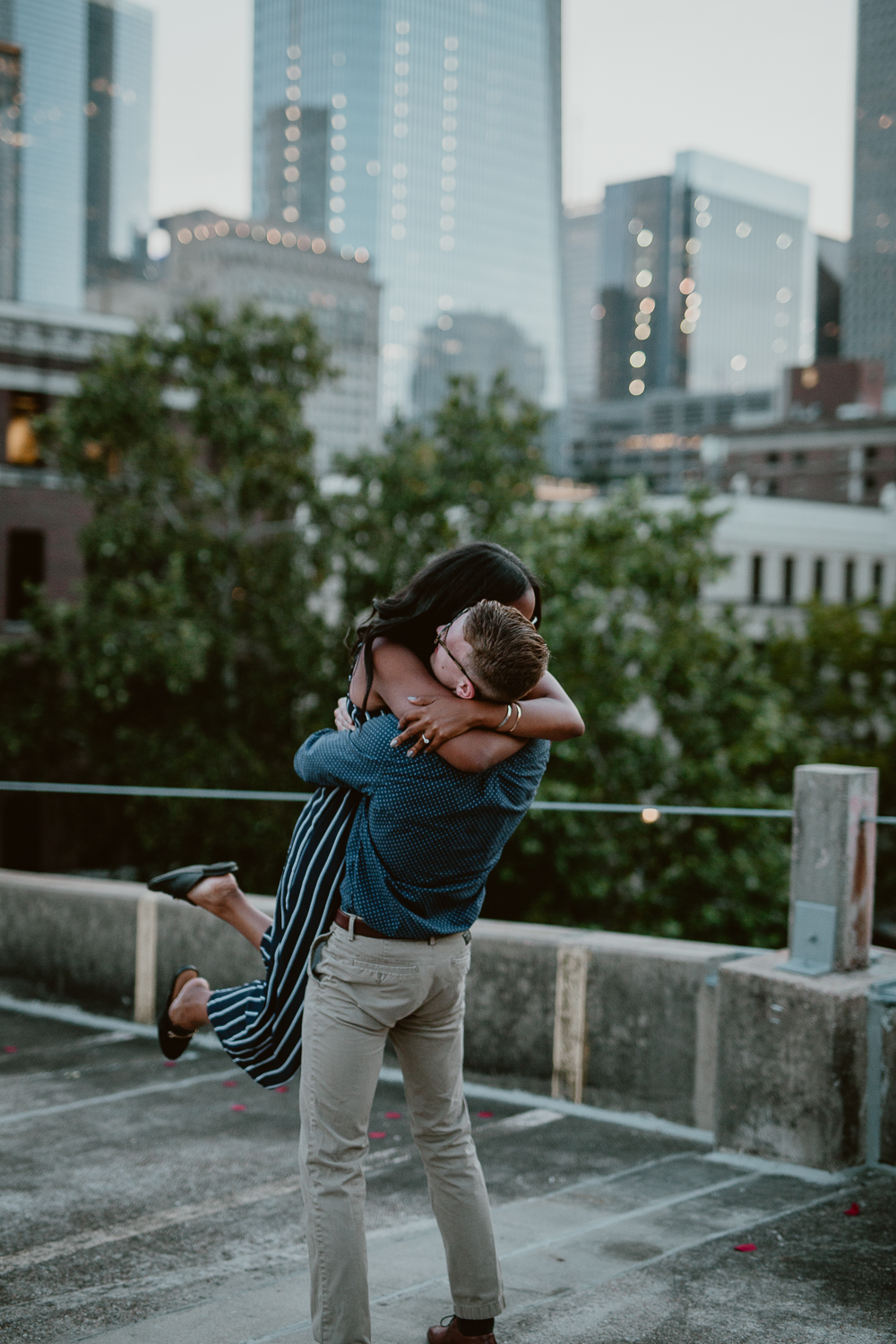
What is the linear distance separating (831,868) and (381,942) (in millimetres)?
2378

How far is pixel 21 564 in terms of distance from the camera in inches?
1527

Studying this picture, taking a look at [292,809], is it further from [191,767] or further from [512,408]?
[512,408]

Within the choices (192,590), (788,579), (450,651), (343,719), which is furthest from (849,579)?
(450,651)

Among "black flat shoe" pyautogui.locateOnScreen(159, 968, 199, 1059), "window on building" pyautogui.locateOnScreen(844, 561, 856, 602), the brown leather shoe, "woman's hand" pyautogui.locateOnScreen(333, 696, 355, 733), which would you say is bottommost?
the brown leather shoe

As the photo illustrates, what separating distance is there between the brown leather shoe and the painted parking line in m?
2.50

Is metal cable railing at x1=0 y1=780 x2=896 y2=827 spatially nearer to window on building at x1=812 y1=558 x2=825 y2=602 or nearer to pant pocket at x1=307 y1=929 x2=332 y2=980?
pant pocket at x1=307 y1=929 x2=332 y2=980

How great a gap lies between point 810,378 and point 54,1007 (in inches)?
4246

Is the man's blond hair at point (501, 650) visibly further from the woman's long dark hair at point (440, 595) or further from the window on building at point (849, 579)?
the window on building at point (849, 579)

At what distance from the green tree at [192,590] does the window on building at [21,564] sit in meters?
7.97

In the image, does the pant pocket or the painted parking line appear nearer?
the pant pocket

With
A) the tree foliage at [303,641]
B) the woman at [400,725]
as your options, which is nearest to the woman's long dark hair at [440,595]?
the woman at [400,725]

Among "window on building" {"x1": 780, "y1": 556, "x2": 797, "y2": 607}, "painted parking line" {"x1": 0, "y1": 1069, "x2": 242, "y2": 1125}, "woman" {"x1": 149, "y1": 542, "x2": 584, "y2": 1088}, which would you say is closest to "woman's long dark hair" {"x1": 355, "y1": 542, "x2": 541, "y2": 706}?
"woman" {"x1": 149, "y1": 542, "x2": 584, "y2": 1088}

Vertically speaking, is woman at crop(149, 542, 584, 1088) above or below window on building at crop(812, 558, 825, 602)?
below

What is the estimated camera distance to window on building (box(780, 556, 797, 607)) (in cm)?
6738
